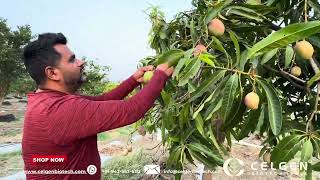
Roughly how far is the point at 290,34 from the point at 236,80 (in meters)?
0.47

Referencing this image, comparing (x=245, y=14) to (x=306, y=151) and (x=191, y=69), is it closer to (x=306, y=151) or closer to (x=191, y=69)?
(x=191, y=69)

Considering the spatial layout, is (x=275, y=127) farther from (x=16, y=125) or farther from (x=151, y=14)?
(x=16, y=125)

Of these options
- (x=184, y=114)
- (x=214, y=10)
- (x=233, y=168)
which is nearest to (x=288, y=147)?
(x=184, y=114)

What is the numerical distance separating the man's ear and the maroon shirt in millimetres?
59

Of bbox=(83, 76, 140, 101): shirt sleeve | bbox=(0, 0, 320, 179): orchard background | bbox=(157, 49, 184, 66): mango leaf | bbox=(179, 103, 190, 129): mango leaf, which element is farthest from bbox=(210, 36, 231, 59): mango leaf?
bbox=(83, 76, 140, 101): shirt sleeve

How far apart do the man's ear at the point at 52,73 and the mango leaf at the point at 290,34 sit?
38.7 inches

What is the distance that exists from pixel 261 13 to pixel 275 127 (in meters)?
0.38

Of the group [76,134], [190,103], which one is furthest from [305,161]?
[76,134]

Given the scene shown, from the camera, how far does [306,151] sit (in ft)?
4.09

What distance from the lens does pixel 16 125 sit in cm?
1197

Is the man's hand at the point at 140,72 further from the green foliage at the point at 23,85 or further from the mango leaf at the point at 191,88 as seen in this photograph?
the green foliage at the point at 23,85

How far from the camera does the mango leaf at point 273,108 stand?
121 cm

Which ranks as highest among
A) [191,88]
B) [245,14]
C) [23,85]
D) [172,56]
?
[23,85]

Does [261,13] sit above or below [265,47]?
above
